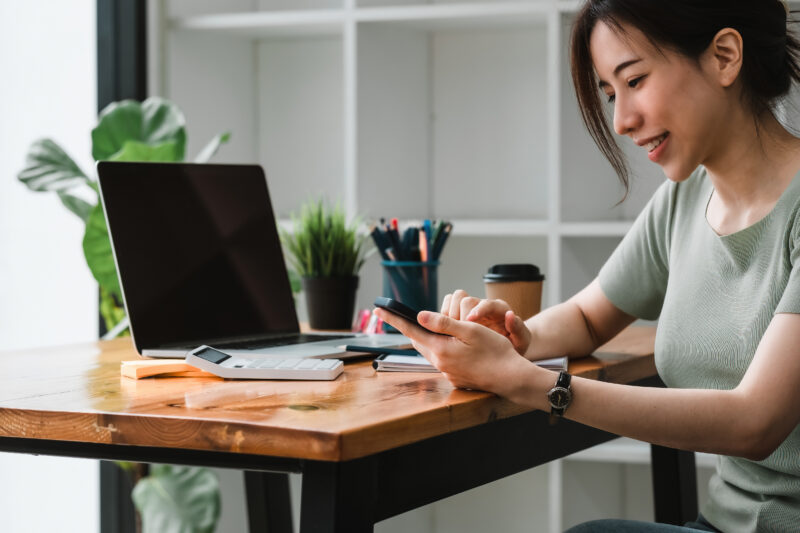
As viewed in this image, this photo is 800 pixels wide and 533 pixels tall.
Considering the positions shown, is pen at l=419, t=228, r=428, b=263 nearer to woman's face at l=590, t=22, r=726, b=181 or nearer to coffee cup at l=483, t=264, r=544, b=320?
coffee cup at l=483, t=264, r=544, b=320

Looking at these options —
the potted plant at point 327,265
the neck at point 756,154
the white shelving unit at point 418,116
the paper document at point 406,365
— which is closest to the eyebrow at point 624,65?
the neck at point 756,154

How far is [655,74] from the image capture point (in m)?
1.24

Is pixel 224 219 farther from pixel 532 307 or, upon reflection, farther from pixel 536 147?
pixel 536 147

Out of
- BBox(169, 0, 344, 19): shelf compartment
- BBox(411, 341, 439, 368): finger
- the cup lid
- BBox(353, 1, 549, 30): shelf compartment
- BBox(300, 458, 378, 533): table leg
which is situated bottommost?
BBox(300, 458, 378, 533): table leg

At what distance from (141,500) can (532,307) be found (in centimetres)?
97

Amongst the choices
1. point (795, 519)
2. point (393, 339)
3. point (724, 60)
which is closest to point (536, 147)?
point (393, 339)

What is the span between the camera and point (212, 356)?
1.24m

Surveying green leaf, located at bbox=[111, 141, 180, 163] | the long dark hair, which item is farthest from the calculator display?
green leaf, located at bbox=[111, 141, 180, 163]

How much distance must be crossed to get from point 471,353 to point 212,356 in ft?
1.11

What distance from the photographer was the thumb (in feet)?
3.59

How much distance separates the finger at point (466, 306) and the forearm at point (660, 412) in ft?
0.71

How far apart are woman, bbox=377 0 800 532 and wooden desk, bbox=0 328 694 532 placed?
0.27 ft

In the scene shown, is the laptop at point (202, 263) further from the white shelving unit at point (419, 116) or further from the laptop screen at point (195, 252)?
the white shelving unit at point (419, 116)

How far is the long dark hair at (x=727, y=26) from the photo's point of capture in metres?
1.23
